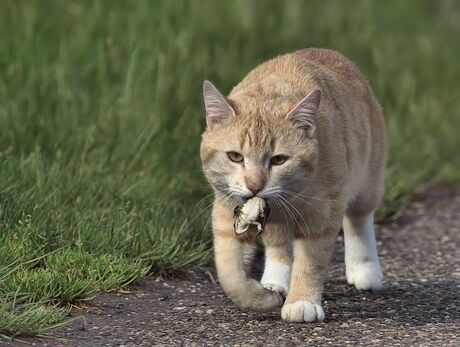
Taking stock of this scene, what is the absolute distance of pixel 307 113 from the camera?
174 inches

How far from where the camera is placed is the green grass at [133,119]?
481 cm

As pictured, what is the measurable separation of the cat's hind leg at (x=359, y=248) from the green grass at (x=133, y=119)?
762 mm

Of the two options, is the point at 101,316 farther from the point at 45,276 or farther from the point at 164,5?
the point at 164,5

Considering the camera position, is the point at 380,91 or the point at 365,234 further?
the point at 380,91

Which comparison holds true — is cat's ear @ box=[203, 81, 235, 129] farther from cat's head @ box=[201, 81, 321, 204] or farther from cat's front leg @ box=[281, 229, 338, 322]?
cat's front leg @ box=[281, 229, 338, 322]

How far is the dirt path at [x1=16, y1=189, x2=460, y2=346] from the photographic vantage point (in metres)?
4.18

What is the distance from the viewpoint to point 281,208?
446 centimetres

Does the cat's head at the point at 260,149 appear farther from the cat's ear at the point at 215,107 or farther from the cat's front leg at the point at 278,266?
the cat's front leg at the point at 278,266

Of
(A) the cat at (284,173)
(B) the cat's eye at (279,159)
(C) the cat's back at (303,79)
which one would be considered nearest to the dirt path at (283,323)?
(A) the cat at (284,173)

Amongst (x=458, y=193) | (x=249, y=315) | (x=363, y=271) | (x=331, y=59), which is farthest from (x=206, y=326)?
(x=458, y=193)

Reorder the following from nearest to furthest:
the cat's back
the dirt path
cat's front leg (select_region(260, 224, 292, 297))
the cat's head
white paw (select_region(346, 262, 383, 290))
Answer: the dirt path
the cat's head
the cat's back
cat's front leg (select_region(260, 224, 292, 297))
white paw (select_region(346, 262, 383, 290))

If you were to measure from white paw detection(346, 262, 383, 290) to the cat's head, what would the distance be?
0.92 m

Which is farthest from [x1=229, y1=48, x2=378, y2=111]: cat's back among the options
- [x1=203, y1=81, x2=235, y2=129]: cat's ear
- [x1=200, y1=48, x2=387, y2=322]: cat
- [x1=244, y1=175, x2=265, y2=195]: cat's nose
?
[x1=244, y1=175, x2=265, y2=195]: cat's nose

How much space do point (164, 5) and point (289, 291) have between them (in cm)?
363
